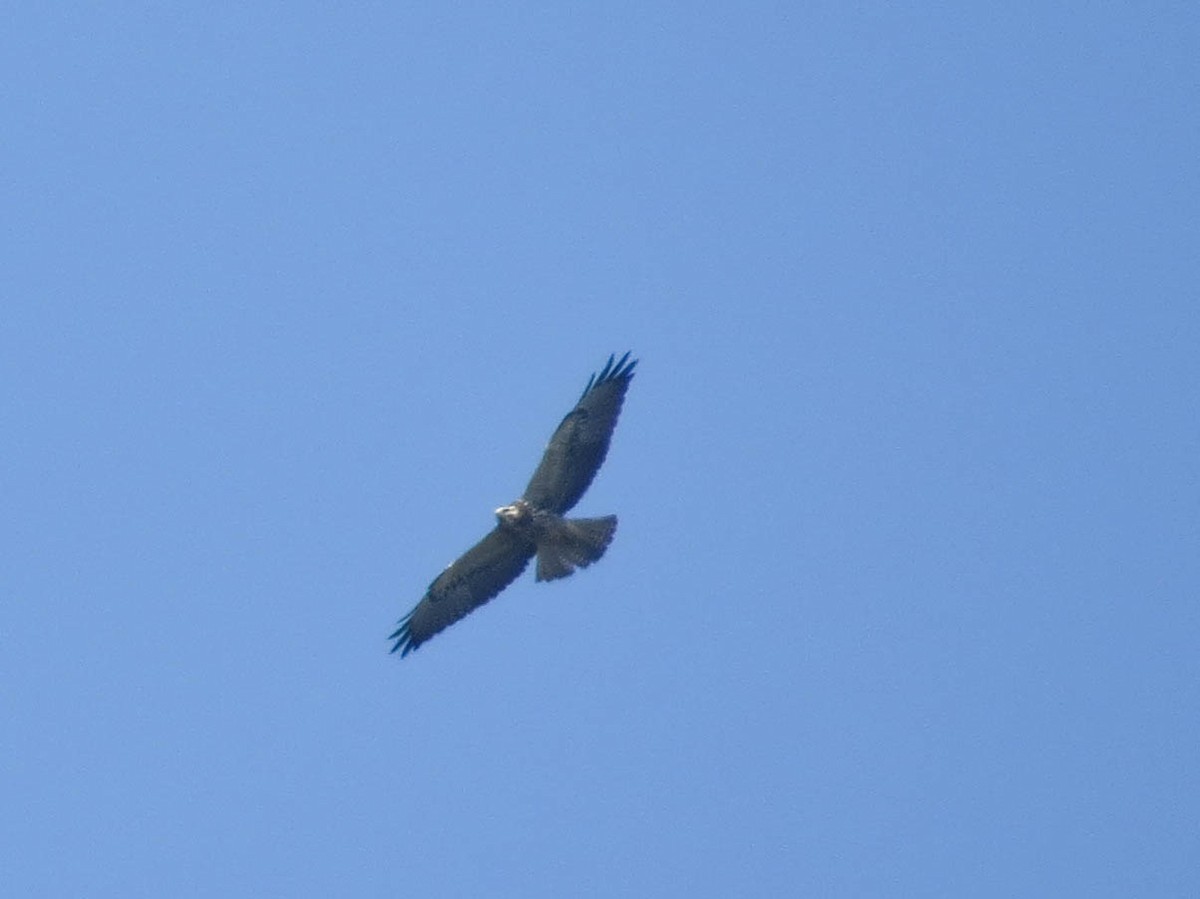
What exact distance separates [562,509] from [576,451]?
455mm

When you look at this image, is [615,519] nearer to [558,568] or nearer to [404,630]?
[558,568]

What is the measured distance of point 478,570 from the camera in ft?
49.2

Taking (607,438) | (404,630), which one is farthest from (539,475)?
(404,630)

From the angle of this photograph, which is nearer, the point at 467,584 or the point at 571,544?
the point at 571,544

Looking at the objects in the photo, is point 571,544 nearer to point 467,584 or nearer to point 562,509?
point 562,509

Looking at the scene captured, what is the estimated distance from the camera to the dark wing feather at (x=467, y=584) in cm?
1482

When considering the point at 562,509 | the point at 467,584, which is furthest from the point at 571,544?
the point at 467,584

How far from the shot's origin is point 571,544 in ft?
47.2

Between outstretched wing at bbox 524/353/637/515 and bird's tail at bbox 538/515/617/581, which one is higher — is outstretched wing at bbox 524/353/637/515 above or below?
above

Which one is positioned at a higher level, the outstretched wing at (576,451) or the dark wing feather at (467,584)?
the outstretched wing at (576,451)

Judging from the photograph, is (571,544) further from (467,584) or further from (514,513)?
(467,584)

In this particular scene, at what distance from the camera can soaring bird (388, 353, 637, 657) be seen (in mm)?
14352

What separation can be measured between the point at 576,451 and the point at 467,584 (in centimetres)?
143

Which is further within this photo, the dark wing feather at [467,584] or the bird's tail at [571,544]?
the dark wing feather at [467,584]
